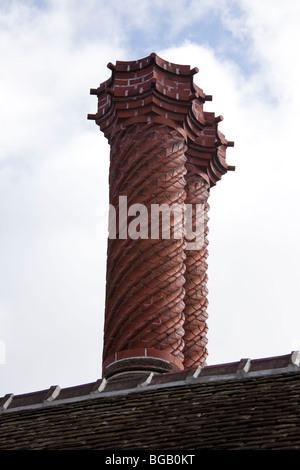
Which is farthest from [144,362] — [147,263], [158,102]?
[158,102]

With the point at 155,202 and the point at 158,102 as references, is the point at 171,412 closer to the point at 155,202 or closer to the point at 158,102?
the point at 155,202

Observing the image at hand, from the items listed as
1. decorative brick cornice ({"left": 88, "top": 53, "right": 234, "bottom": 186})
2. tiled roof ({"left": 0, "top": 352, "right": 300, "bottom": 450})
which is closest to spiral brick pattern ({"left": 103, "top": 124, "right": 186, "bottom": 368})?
decorative brick cornice ({"left": 88, "top": 53, "right": 234, "bottom": 186})

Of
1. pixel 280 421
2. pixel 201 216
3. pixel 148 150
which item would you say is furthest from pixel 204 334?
pixel 280 421

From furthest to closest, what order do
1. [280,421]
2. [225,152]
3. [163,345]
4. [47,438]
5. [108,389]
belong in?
[225,152]
[163,345]
[108,389]
[47,438]
[280,421]

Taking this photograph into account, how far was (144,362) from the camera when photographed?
12977mm

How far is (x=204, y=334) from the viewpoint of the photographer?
1491 cm

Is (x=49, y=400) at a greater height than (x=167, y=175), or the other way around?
(x=167, y=175)

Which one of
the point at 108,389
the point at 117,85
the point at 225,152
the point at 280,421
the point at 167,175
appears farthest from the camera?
the point at 225,152

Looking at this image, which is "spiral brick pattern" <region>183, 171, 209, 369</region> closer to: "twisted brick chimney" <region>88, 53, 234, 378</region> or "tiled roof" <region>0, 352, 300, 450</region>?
"twisted brick chimney" <region>88, 53, 234, 378</region>

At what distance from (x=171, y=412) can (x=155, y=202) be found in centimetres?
406

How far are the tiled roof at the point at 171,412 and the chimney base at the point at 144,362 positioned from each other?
0.61 metres

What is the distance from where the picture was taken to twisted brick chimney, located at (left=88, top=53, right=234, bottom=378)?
13.3 m

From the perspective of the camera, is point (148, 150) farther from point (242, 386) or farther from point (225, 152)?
point (242, 386)

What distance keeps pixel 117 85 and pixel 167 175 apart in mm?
1747
